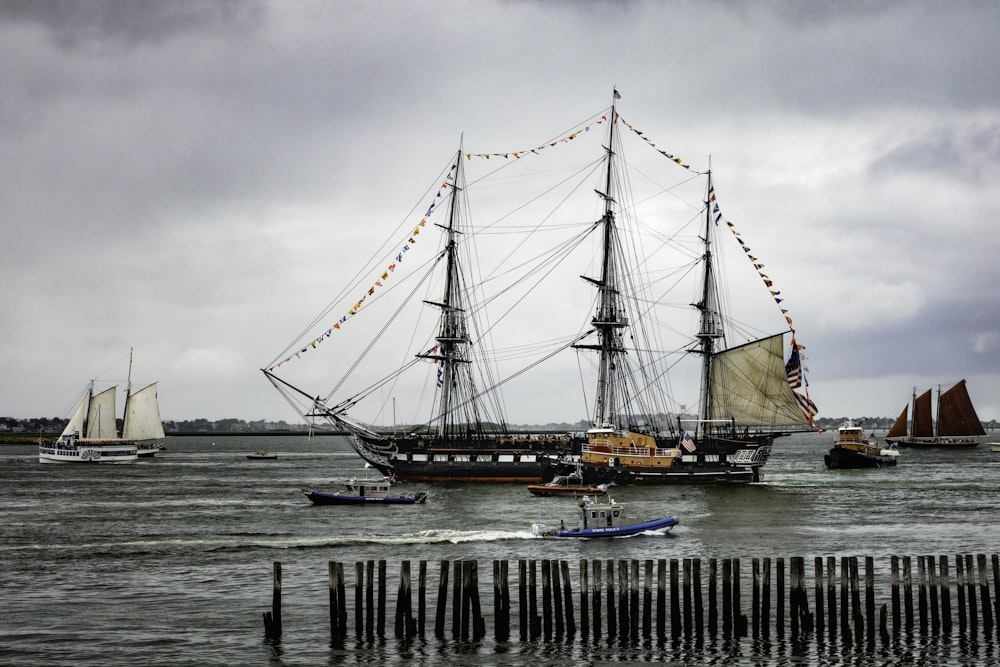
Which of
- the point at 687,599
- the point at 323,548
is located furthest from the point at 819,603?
the point at 323,548

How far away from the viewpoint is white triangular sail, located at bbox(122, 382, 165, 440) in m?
168

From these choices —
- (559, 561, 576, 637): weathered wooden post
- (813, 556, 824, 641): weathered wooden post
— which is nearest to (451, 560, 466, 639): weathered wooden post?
(559, 561, 576, 637): weathered wooden post

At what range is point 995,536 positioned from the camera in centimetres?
5288

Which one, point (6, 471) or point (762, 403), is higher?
point (762, 403)

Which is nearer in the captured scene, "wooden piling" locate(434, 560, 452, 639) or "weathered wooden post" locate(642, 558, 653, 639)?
"weathered wooden post" locate(642, 558, 653, 639)

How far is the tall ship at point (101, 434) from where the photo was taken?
6088 inches

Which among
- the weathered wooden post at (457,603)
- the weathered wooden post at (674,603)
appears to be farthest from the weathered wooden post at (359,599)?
the weathered wooden post at (674,603)

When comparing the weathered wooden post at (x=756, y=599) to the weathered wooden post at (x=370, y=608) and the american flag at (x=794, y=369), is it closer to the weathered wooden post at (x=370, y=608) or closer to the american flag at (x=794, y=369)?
the weathered wooden post at (x=370, y=608)

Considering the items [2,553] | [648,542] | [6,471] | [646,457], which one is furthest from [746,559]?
[6,471]

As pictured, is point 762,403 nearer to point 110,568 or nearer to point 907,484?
point 907,484

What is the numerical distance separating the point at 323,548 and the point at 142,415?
426 feet

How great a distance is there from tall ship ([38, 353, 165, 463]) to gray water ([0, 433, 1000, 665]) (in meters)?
56.8

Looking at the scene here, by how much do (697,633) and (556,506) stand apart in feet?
141

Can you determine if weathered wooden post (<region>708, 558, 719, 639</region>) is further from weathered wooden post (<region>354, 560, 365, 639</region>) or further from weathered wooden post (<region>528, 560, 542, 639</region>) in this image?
weathered wooden post (<region>354, 560, 365, 639</region>)
